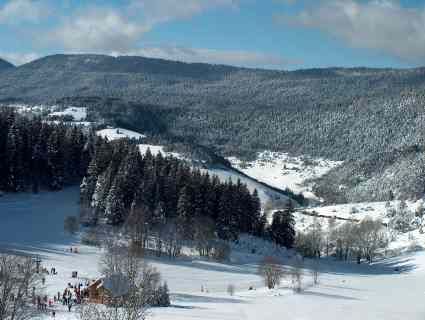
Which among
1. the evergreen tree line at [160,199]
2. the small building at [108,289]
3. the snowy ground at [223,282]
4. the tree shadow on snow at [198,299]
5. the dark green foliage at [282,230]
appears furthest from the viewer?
the dark green foliage at [282,230]

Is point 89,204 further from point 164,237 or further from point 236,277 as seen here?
point 236,277

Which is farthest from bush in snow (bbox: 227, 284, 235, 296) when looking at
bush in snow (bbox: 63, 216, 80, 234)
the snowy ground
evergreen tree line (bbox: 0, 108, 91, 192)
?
evergreen tree line (bbox: 0, 108, 91, 192)

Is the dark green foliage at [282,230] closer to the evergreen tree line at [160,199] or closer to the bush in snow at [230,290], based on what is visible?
the evergreen tree line at [160,199]

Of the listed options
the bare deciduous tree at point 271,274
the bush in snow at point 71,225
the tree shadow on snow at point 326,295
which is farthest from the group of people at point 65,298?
the tree shadow on snow at point 326,295

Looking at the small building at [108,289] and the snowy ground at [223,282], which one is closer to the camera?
the small building at [108,289]

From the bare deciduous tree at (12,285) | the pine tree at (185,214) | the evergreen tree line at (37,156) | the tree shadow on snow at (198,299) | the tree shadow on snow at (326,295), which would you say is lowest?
the tree shadow on snow at (198,299)

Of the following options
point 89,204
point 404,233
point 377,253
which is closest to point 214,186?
point 89,204

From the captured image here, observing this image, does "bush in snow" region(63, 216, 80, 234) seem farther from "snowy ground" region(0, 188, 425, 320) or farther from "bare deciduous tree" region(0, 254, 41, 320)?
"bare deciduous tree" region(0, 254, 41, 320)

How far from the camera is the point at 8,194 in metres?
102

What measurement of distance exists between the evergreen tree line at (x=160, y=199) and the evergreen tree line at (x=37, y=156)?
709 cm

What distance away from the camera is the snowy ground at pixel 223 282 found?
2446 inches

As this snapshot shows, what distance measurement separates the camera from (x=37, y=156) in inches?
4345

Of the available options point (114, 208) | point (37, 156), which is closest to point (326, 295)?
point (114, 208)

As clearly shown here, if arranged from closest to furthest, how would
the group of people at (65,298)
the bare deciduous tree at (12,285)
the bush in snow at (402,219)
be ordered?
the bare deciduous tree at (12,285) < the group of people at (65,298) < the bush in snow at (402,219)
